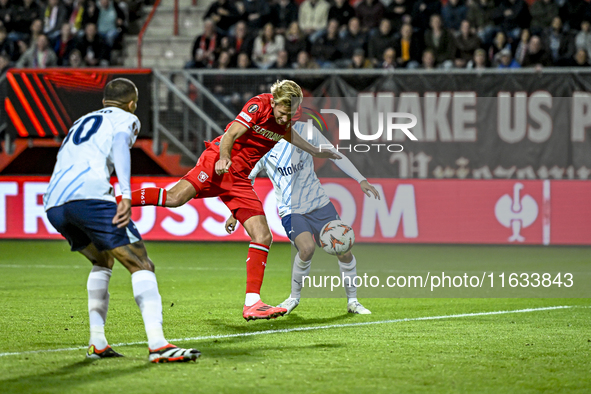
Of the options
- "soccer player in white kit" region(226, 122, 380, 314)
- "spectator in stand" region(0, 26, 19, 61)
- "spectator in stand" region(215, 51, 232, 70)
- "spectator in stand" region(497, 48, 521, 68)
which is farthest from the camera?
"spectator in stand" region(0, 26, 19, 61)

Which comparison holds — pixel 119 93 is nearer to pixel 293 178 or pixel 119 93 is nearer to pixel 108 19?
pixel 293 178

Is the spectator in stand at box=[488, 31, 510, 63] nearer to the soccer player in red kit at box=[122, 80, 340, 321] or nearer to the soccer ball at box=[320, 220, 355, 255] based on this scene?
the soccer ball at box=[320, 220, 355, 255]

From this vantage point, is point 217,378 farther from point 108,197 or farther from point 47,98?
point 47,98

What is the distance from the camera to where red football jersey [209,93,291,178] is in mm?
6980

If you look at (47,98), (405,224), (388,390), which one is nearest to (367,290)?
(405,224)

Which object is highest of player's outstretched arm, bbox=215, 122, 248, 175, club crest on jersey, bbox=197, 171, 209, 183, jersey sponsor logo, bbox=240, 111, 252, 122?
jersey sponsor logo, bbox=240, 111, 252, 122

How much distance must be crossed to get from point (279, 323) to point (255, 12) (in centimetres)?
1121

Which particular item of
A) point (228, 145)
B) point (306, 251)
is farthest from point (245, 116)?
point (306, 251)

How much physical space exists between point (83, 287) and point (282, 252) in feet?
15.6

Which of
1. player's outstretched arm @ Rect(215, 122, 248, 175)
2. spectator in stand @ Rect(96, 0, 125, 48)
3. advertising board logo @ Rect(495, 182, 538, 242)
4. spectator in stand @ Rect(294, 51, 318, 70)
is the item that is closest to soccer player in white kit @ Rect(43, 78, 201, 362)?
player's outstretched arm @ Rect(215, 122, 248, 175)

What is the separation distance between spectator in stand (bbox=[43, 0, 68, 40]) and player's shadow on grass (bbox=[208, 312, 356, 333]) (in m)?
12.4

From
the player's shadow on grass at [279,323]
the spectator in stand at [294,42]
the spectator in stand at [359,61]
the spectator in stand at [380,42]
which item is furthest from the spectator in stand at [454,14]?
the player's shadow on grass at [279,323]

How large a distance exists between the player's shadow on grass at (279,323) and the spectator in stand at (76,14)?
12.0 m

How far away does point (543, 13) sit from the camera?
15.9 m
